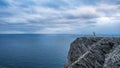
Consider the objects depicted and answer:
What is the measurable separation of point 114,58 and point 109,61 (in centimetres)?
35

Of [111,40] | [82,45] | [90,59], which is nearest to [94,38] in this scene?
[82,45]

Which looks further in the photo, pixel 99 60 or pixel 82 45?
pixel 82 45

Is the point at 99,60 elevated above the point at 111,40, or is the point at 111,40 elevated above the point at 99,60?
the point at 111,40

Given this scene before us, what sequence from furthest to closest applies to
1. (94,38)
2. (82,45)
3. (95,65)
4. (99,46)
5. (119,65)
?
(82,45) < (94,38) < (99,46) < (95,65) < (119,65)

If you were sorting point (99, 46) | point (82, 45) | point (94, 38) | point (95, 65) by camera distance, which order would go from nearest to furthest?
point (95, 65)
point (99, 46)
point (94, 38)
point (82, 45)

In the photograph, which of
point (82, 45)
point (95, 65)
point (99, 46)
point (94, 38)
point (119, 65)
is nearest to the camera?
point (119, 65)

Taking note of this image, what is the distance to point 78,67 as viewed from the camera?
14.8 m

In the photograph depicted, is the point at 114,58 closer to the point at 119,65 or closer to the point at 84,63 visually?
the point at 119,65

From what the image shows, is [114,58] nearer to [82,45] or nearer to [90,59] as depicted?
[90,59]

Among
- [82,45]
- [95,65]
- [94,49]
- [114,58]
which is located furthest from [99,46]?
[82,45]

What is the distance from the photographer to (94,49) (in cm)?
1566

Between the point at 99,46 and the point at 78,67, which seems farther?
the point at 99,46

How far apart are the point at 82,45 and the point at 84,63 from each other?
662 centimetres

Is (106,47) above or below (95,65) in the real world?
above
